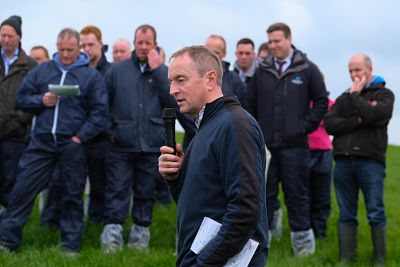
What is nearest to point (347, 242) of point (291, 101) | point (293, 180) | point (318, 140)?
point (293, 180)

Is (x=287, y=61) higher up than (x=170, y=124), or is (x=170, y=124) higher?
(x=287, y=61)

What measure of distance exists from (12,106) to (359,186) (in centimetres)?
445

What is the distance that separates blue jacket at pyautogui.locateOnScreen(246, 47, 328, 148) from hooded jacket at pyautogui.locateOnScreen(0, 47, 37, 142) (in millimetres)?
3006

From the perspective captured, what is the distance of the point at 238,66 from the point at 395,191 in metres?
7.07

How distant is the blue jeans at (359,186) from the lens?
8055 mm

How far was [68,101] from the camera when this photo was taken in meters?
8.10

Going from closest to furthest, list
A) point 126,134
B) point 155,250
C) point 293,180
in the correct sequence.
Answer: point 155,250, point 126,134, point 293,180

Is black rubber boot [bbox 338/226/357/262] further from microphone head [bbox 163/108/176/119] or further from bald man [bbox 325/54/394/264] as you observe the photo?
microphone head [bbox 163/108/176/119]

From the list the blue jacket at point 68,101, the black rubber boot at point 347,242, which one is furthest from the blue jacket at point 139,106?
the black rubber boot at point 347,242

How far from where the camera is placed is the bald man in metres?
8.05

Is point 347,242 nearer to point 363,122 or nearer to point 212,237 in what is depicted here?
point 363,122

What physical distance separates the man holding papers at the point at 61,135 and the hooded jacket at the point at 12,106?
52cm

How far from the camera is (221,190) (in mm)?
3656

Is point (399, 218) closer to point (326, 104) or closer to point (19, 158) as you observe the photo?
point (326, 104)
